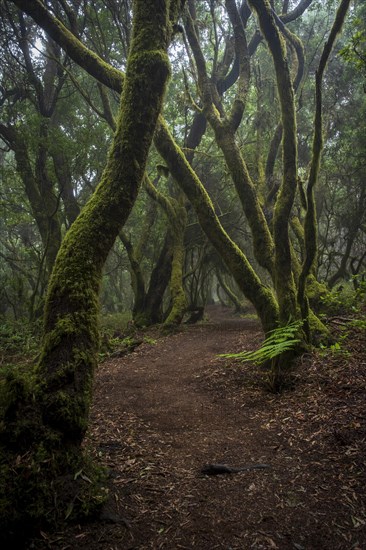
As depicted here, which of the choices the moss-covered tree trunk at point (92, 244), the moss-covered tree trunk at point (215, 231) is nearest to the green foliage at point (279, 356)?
the moss-covered tree trunk at point (215, 231)

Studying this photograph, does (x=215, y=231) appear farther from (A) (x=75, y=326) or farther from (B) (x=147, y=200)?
(B) (x=147, y=200)

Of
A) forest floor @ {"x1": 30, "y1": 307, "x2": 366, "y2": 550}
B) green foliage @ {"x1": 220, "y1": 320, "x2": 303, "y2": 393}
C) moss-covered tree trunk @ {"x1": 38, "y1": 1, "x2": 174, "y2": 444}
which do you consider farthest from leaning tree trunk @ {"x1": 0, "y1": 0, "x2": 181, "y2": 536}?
green foliage @ {"x1": 220, "y1": 320, "x2": 303, "y2": 393}

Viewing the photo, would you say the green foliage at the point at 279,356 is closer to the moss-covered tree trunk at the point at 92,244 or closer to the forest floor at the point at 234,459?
the forest floor at the point at 234,459

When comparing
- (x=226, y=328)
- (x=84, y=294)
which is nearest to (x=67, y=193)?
(x=226, y=328)

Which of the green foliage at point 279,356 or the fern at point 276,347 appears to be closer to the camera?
the fern at point 276,347

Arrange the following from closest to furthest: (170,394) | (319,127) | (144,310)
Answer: (319,127)
(170,394)
(144,310)

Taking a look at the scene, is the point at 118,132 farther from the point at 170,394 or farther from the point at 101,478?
the point at 170,394

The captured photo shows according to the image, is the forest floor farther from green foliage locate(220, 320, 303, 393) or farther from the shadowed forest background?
the shadowed forest background

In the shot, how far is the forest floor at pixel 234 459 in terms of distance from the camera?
8.14 feet

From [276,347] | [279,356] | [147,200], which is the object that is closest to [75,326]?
[276,347]

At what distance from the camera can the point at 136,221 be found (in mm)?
20844

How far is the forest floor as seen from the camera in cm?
248

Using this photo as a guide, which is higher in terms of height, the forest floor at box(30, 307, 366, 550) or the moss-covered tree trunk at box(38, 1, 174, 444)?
the moss-covered tree trunk at box(38, 1, 174, 444)

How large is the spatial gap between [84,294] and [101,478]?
1630 mm
